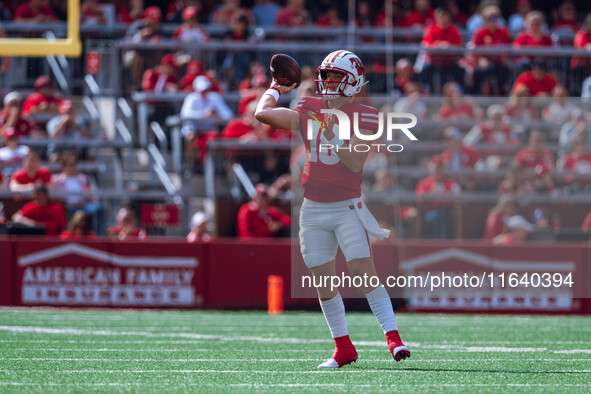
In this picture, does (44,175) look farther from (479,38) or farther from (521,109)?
(479,38)

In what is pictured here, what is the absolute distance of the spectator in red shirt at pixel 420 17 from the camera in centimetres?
1791

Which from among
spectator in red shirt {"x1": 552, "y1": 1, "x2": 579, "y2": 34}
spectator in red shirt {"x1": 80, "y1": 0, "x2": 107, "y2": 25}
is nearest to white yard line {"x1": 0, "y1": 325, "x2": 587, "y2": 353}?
spectator in red shirt {"x1": 80, "y1": 0, "x2": 107, "y2": 25}

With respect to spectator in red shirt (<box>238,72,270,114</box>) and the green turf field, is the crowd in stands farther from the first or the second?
the green turf field

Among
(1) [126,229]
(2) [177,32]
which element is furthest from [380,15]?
(1) [126,229]

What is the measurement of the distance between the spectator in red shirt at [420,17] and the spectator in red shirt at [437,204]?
476 centimetres

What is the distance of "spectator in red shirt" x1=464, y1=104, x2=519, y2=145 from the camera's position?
14.1m

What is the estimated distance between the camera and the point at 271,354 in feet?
24.3

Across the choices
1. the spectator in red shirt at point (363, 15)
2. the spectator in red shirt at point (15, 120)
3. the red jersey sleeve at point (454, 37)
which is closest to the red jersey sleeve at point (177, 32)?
the spectator in red shirt at point (15, 120)

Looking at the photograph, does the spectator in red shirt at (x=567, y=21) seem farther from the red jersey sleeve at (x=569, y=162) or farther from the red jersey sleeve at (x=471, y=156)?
the red jersey sleeve at (x=471, y=156)

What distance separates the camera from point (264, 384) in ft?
18.5

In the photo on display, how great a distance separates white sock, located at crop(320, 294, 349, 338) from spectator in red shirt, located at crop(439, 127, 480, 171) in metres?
7.35

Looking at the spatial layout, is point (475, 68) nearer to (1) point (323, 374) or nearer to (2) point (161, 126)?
(2) point (161, 126)

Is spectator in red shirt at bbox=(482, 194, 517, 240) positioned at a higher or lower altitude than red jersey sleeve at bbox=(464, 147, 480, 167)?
lower

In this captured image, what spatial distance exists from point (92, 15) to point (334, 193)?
443 inches
